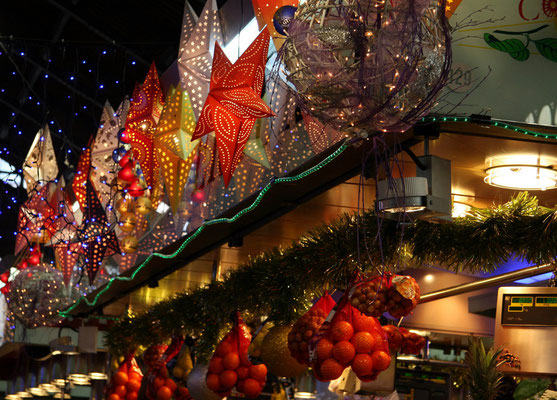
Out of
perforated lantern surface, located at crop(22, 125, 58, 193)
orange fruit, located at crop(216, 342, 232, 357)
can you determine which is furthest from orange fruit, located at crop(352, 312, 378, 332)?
perforated lantern surface, located at crop(22, 125, 58, 193)

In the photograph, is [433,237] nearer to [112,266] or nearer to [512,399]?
[512,399]

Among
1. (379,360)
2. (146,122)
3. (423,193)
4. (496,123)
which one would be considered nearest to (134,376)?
(146,122)

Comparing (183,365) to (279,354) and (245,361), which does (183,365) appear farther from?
(279,354)

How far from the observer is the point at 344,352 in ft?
11.0

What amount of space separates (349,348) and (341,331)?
0.08 m

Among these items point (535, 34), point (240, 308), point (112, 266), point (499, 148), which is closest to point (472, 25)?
point (535, 34)

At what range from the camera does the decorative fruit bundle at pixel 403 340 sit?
4.10m

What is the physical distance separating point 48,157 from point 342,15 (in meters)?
7.66

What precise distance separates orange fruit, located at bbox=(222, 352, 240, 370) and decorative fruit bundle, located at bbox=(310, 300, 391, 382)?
3.60ft

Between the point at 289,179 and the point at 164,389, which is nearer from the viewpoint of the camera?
the point at 289,179

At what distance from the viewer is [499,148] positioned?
3.40 metres

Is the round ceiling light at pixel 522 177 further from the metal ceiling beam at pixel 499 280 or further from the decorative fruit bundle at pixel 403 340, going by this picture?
the decorative fruit bundle at pixel 403 340

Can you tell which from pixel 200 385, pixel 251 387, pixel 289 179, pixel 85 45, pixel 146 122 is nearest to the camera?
pixel 289 179

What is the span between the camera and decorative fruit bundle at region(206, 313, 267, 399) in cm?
445
